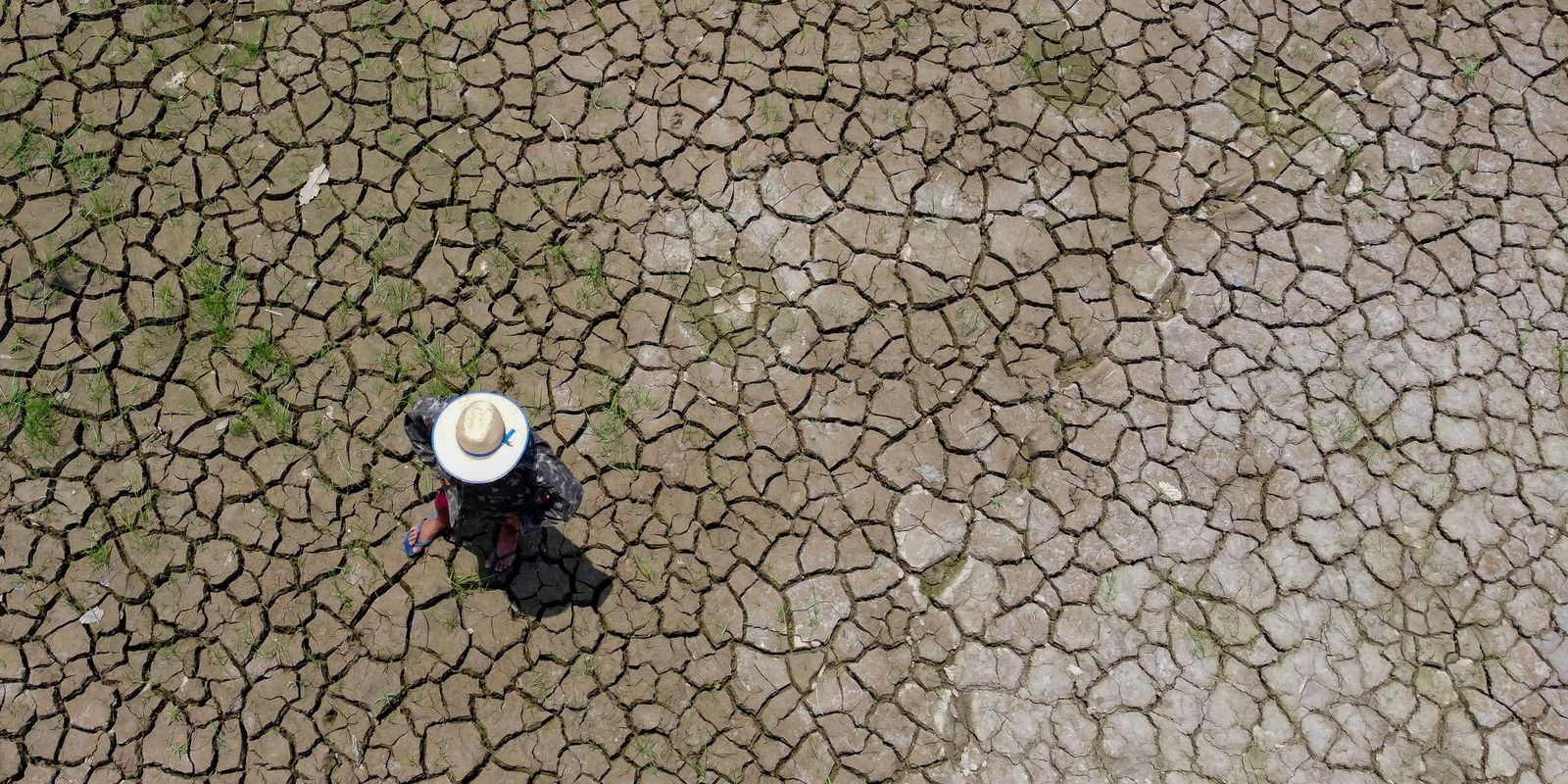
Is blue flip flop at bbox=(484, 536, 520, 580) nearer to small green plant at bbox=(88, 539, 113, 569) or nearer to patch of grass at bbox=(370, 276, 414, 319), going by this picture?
patch of grass at bbox=(370, 276, 414, 319)

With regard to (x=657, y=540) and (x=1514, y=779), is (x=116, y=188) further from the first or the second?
(x=1514, y=779)

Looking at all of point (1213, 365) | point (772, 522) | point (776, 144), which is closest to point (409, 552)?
point (772, 522)

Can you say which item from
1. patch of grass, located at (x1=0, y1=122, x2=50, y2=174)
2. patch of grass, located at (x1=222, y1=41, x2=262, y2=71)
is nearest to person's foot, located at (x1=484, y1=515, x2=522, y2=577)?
patch of grass, located at (x1=222, y1=41, x2=262, y2=71)

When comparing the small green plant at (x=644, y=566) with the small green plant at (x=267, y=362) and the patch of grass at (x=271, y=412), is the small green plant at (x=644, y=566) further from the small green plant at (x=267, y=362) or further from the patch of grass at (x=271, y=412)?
the small green plant at (x=267, y=362)

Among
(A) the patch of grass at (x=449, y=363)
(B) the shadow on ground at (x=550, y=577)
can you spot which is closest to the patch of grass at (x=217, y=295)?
(A) the patch of grass at (x=449, y=363)

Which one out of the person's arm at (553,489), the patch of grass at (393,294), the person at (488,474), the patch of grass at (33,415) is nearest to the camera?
the person at (488,474)

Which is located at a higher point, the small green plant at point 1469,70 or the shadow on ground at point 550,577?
the small green plant at point 1469,70
